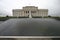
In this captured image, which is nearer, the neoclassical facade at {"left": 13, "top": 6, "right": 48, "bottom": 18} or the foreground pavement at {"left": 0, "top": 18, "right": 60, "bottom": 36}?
the foreground pavement at {"left": 0, "top": 18, "right": 60, "bottom": 36}

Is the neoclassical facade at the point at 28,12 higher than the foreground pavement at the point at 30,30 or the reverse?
higher

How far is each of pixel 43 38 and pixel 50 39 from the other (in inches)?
3.4

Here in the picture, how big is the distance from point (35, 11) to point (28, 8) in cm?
119

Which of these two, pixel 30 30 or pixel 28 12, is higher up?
pixel 28 12

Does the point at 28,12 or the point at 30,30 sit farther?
the point at 28,12

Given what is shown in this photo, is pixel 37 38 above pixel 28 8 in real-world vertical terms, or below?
below

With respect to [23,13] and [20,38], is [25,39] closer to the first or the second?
[20,38]

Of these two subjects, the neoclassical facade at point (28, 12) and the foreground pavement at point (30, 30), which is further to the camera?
the neoclassical facade at point (28, 12)

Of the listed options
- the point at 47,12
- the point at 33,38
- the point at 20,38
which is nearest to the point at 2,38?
the point at 20,38

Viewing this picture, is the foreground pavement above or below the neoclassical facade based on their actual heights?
below

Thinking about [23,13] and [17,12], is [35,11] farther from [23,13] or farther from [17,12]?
[17,12]

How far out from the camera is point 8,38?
3.56ft

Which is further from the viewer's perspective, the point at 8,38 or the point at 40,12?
the point at 40,12

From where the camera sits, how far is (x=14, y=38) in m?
1.09
